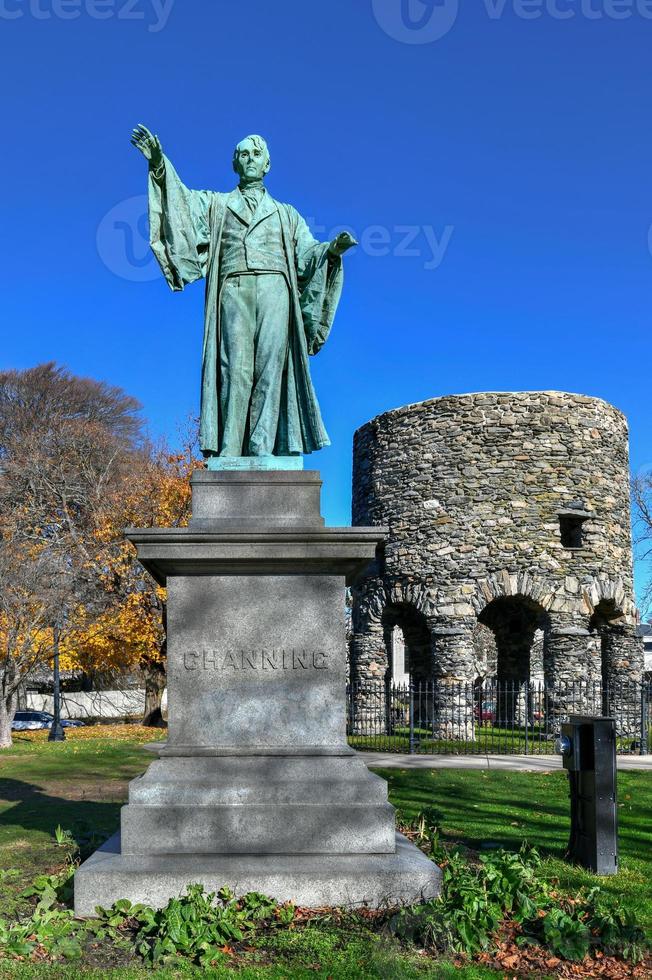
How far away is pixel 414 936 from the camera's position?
15.1 feet

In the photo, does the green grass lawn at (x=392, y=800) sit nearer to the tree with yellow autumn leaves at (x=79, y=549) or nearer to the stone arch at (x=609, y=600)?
the tree with yellow autumn leaves at (x=79, y=549)

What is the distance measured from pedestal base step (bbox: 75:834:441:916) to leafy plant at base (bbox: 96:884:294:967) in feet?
0.28

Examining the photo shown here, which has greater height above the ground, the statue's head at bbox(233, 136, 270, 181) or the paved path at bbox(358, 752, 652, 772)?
the statue's head at bbox(233, 136, 270, 181)

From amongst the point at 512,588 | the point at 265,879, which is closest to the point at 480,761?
the point at 512,588

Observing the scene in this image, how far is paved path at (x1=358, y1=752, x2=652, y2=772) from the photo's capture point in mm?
14672

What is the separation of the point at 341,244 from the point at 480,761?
11.7 metres

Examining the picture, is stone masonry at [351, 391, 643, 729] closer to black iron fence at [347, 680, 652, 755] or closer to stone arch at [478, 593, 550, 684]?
black iron fence at [347, 680, 652, 755]

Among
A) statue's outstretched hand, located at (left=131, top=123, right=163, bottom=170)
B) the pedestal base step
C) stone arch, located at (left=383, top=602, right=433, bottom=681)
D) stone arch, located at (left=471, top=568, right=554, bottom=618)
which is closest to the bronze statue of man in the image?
statue's outstretched hand, located at (left=131, top=123, right=163, bottom=170)

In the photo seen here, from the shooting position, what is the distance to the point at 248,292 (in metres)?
6.30

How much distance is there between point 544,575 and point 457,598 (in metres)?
2.07

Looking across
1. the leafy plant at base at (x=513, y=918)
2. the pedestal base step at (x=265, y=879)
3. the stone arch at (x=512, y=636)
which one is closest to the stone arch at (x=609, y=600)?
the stone arch at (x=512, y=636)

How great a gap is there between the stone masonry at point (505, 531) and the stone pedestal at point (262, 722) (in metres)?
15.3

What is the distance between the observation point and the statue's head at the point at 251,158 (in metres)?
6.49

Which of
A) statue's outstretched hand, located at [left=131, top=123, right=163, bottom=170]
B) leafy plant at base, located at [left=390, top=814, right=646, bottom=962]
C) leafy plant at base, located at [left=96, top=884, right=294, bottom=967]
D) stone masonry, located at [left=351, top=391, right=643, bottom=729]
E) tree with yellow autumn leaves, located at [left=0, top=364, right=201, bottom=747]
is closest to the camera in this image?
leafy plant at base, located at [left=96, top=884, right=294, bottom=967]
